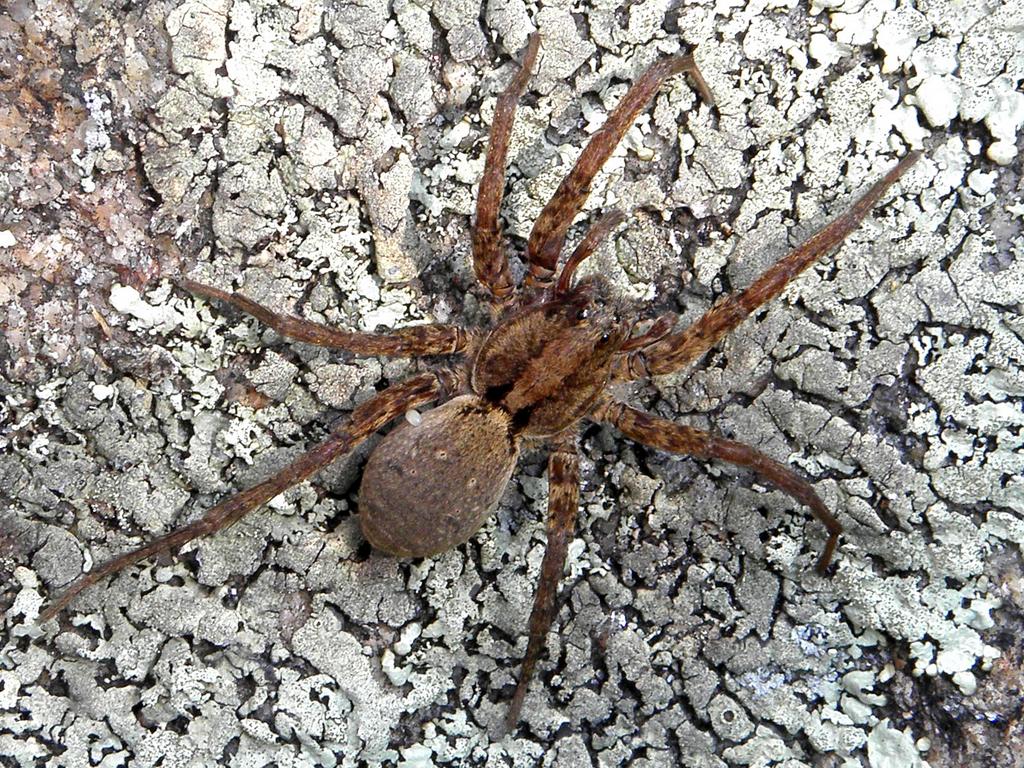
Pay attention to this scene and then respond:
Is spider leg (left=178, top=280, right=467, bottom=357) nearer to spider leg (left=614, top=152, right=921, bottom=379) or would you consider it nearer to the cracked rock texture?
the cracked rock texture

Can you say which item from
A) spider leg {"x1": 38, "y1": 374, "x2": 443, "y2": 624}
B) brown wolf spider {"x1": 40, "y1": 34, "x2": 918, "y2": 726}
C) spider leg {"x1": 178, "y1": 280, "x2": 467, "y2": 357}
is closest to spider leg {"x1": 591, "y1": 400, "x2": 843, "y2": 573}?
brown wolf spider {"x1": 40, "y1": 34, "x2": 918, "y2": 726}

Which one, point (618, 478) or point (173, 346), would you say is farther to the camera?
point (618, 478)

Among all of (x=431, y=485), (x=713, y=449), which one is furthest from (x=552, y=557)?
(x=713, y=449)

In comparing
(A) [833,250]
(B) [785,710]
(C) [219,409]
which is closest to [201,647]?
(C) [219,409]

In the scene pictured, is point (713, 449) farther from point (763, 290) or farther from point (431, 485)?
point (431, 485)

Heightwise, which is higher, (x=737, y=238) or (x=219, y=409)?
(x=737, y=238)

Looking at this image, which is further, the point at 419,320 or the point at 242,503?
the point at 419,320

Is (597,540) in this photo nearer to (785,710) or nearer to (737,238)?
(785,710)
